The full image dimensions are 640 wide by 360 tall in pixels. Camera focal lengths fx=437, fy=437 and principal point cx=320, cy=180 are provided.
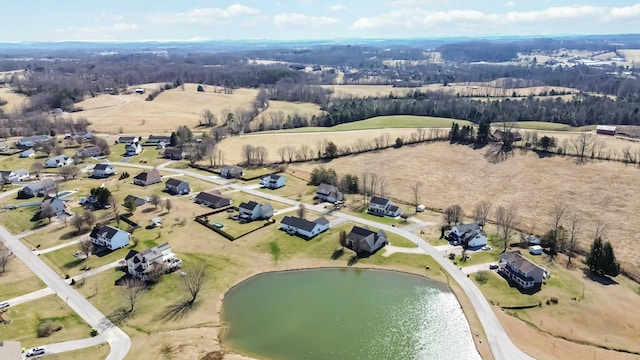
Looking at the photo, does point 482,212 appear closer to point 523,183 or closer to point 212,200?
point 523,183

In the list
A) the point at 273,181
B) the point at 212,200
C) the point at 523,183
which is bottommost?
the point at 212,200

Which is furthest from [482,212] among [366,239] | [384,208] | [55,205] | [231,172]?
[55,205]

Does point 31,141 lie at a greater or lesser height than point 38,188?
greater

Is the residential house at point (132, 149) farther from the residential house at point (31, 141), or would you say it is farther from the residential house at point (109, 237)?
the residential house at point (109, 237)

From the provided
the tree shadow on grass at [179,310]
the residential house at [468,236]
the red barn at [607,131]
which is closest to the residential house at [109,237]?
the tree shadow on grass at [179,310]

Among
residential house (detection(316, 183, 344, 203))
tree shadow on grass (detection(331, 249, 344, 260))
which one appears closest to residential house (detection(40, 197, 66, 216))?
residential house (detection(316, 183, 344, 203))

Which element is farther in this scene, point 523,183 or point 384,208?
point 523,183
